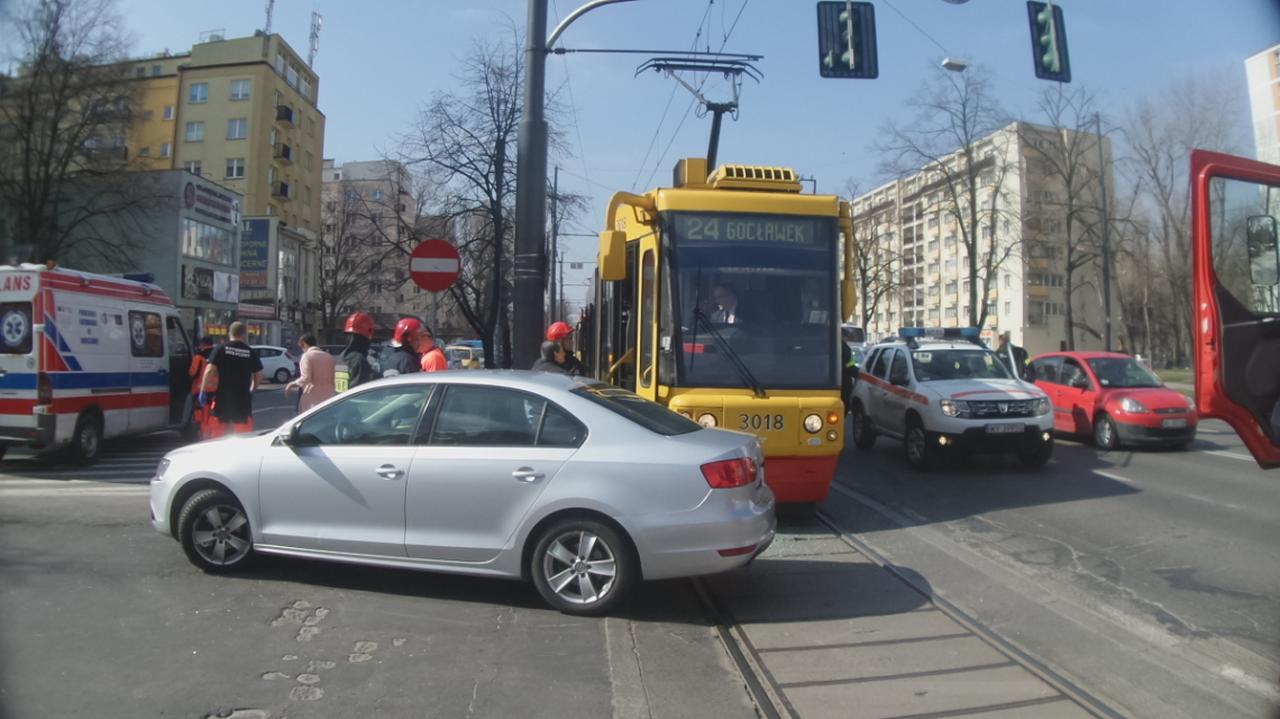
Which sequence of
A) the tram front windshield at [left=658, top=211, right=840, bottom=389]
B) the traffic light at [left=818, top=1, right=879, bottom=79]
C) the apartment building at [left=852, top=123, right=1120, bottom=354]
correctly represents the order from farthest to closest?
the apartment building at [left=852, top=123, right=1120, bottom=354], the traffic light at [left=818, top=1, right=879, bottom=79], the tram front windshield at [left=658, top=211, right=840, bottom=389]

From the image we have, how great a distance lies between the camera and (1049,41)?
33.4ft

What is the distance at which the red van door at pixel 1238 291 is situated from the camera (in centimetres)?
454

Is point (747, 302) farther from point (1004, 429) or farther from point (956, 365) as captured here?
point (956, 365)

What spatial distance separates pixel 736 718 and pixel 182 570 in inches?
169

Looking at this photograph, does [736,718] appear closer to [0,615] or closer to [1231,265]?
[1231,265]

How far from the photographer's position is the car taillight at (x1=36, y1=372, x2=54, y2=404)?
10.1 meters

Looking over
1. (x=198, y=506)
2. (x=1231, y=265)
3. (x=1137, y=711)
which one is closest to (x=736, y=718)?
(x=1137, y=711)

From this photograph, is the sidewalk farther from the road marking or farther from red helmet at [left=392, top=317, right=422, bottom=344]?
the road marking

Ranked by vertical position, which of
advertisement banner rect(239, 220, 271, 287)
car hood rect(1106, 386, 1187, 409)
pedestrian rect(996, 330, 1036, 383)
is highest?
advertisement banner rect(239, 220, 271, 287)

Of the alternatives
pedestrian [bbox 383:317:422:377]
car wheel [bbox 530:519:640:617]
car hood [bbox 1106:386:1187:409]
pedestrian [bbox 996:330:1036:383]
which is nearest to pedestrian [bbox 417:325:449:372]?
pedestrian [bbox 383:317:422:377]

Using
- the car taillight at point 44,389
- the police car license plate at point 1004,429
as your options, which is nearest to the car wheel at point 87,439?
the car taillight at point 44,389

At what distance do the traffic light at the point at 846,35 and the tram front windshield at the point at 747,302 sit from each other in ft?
11.1

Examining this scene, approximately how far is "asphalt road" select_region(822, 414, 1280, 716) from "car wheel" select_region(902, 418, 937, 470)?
20 centimetres

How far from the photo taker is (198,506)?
18.9ft
